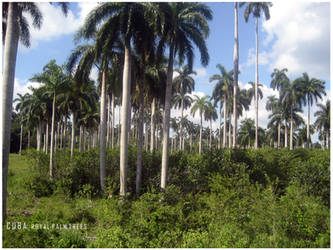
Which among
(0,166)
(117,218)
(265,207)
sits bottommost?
(117,218)

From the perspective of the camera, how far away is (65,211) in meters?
12.9

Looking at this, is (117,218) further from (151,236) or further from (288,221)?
(288,221)

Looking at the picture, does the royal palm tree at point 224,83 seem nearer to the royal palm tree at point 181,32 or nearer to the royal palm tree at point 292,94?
the royal palm tree at point 292,94

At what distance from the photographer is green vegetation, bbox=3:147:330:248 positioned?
7562mm

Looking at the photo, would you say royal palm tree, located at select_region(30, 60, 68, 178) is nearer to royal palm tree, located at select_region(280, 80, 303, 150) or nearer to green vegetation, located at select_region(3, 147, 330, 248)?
green vegetation, located at select_region(3, 147, 330, 248)

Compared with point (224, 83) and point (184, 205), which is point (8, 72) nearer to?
point (184, 205)

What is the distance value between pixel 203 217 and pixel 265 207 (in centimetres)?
293

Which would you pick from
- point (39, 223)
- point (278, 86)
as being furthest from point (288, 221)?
point (278, 86)

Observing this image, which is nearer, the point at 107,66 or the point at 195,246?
the point at 195,246

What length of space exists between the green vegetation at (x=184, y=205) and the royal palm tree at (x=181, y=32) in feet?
11.4

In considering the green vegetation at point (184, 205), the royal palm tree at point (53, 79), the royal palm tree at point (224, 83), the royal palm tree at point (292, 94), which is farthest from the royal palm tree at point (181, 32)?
the royal palm tree at point (292, 94)

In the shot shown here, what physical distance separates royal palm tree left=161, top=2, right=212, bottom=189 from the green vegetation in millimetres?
3483

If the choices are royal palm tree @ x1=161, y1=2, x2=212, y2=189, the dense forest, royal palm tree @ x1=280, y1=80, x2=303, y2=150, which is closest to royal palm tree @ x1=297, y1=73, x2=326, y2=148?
royal palm tree @ x1=280, y1=80, x2=303, y2=150

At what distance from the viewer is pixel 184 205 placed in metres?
12.7
